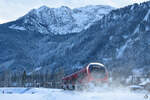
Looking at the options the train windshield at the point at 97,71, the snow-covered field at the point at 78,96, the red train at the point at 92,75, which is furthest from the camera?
the train windshield at the point at 97,71

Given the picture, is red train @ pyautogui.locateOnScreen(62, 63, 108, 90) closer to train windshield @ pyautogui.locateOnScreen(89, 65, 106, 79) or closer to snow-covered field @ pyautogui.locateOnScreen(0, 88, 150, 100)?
train windshield @ pyautogui.locateOnScreen(89, 65, 106, 79)

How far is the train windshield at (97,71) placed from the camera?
4431 centimetres

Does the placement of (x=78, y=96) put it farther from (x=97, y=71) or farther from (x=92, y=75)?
(x=97, y=71)

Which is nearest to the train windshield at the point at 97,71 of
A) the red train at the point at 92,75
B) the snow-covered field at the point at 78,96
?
the red train at the point at 92,75

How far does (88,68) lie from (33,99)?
16.5 metres

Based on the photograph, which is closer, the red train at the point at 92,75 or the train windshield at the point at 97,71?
the red train at the point at 92,75

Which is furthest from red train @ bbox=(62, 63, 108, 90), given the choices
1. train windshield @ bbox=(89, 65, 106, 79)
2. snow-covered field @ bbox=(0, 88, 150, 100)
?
snow-covered field @ bbox=(0, 88, 150, 100)

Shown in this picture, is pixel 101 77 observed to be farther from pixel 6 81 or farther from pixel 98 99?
pixel 6 81

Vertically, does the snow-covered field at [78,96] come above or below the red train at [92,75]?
below

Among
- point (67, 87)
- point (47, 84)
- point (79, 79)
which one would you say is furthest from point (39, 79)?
point (79, 79)

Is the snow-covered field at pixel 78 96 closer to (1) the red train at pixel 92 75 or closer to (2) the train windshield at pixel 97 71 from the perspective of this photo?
(1) the red train at pixel 92 75

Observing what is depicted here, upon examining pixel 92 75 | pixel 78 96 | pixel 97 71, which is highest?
pixel 97 71

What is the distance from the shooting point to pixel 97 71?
4491 cm

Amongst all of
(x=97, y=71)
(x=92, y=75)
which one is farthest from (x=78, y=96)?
(x=97, y=71)
